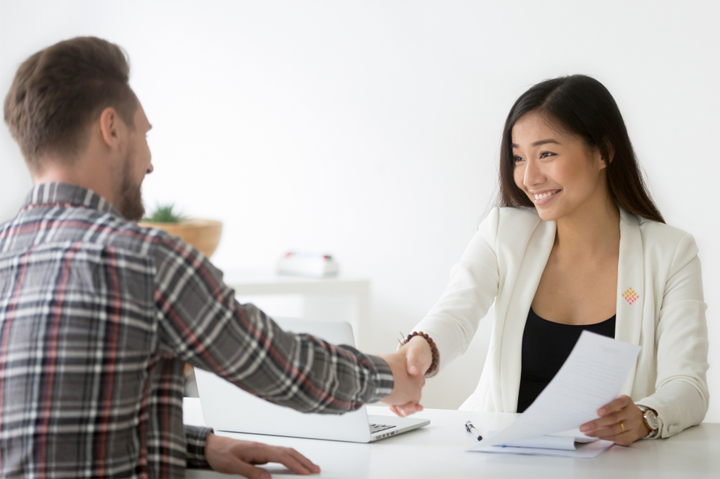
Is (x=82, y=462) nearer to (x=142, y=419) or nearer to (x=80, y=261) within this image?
(x=142, y=419)

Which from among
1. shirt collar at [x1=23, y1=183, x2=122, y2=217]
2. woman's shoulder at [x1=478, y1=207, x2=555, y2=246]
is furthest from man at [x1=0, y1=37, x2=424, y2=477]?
woman's shoulder at [x1=478, y1=207, x2=555, y2=246]

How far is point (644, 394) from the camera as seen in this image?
1759 millimetres

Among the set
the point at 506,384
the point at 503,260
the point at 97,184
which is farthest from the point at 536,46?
the point at 97,184

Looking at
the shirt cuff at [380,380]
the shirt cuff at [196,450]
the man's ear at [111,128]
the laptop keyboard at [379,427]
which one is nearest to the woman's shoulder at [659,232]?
the laptop keyboard at [379,427]

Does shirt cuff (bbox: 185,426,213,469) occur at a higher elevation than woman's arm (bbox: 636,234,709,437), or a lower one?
lower

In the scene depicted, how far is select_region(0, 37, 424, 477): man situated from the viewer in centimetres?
90

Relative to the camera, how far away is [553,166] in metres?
1.83

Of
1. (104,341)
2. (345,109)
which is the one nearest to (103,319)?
(104,341)

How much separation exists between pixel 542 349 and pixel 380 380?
84cm

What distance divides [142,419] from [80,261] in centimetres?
23

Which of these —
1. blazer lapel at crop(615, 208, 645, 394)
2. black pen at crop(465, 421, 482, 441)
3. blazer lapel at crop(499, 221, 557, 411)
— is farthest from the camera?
blazer lapel at crop(499, 221, 557, 411)

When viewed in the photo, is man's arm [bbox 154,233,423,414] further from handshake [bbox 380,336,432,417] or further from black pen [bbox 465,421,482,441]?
black pen [bbox 465,421,482,441]

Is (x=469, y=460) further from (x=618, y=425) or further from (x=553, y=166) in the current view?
(x=553, y=166)

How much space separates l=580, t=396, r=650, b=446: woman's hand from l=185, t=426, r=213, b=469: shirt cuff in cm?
66
